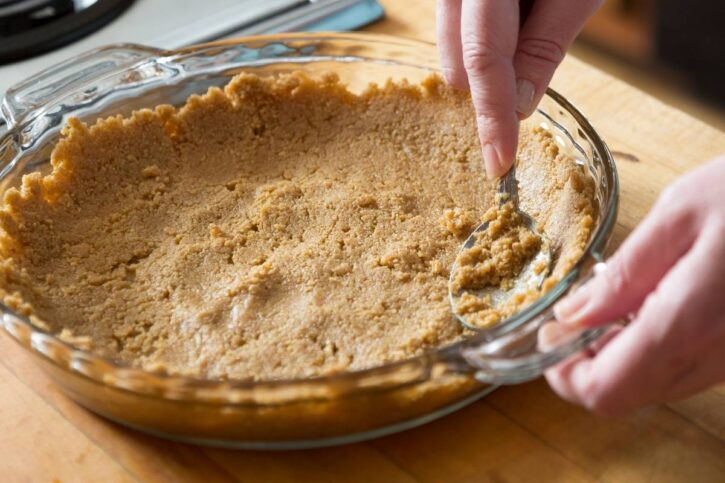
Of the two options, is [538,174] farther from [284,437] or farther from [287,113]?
[284,437]

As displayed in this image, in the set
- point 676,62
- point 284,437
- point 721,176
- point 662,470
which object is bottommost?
point 676,62

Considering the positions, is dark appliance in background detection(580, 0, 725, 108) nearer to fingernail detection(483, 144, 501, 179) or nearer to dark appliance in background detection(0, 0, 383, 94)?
dark appliance in background detection(0, 0, 383, 94)

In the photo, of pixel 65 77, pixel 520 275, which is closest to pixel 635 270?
pixel 520 275

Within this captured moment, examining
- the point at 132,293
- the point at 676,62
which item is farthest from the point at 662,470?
the point at 676,62

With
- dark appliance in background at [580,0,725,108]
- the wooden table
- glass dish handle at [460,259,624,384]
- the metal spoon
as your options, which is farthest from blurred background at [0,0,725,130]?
dark appliance in background at [580,0,725,108]

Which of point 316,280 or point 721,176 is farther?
point 316,280

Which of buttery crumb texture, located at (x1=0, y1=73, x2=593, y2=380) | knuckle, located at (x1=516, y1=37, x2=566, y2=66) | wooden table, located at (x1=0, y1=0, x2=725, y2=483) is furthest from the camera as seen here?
knuckle, located at (x1=516, y1=37, x2=566, y2=66)

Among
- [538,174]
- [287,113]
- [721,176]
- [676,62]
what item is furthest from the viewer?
[676,62]
